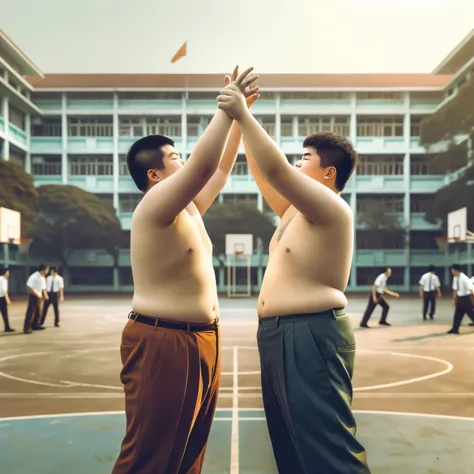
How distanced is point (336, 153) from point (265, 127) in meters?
28.1

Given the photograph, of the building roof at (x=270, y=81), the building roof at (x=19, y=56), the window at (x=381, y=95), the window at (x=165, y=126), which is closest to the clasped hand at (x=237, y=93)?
the building roof at (x=19, y=56)

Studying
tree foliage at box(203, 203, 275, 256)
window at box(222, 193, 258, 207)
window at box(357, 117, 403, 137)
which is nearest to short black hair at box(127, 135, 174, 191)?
tree foliage at box(203, 203, 275, 256)

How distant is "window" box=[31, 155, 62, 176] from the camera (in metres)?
30.5

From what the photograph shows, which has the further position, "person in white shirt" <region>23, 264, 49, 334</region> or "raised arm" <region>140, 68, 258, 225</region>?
"person in white shirt" <region>23, 264, 49, 334</region>

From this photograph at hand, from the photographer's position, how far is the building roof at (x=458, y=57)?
2555 cm

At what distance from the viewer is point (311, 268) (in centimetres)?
225

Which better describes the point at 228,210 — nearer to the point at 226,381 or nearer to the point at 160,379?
the point at 226,381

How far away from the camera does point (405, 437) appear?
4.03 metres

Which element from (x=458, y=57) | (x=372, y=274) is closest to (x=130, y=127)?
(x=372, y=274)

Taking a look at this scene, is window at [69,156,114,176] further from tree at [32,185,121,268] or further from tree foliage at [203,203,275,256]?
tree foliage at [203,203,275,256]

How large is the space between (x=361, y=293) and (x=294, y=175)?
27464 millimetres

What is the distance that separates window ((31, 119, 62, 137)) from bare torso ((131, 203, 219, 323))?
99.2 ft

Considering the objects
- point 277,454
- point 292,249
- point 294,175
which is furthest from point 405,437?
point 294,175

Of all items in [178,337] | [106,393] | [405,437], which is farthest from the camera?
[106,393]
